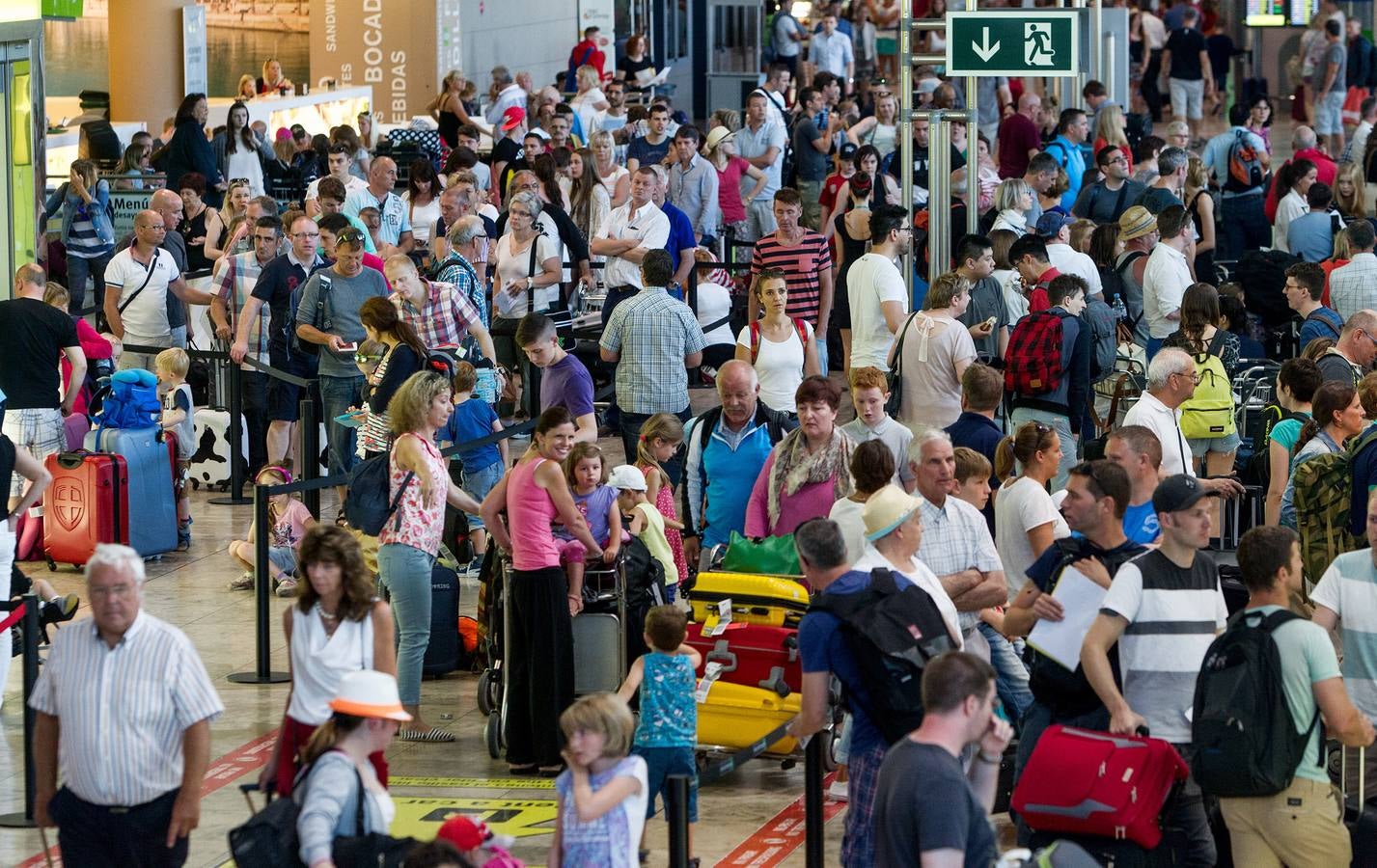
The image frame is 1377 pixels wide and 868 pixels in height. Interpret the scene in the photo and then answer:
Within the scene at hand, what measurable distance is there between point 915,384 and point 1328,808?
4.86 m

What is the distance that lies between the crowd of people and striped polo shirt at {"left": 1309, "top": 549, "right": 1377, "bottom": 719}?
0.05 feet

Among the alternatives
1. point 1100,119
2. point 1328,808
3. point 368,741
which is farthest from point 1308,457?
point 1100,119

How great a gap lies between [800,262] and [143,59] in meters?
17.2

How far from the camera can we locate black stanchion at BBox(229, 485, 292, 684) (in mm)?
9922

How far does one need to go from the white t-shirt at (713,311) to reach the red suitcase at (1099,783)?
8333mm

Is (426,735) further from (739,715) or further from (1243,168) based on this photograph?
(1243,168)

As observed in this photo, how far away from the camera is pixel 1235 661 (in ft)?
21.2

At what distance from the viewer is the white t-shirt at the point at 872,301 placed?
1210 centimetres

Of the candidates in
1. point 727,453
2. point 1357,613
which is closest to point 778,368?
point 727,453

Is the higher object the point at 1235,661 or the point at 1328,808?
the point at 1235,661

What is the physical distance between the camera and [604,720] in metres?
6.20

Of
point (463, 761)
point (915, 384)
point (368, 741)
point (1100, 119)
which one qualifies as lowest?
point (463, 761)

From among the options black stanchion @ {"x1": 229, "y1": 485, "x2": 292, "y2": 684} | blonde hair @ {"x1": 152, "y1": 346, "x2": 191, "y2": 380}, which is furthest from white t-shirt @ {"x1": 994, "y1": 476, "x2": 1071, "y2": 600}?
blonde hair @ {"x1": 152, "y1": 346, "x2": 191, "y2": 380}

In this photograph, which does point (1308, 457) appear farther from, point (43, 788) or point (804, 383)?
point (43, 788)
